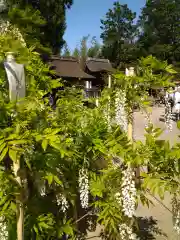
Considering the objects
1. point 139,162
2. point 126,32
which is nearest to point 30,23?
point 139,162

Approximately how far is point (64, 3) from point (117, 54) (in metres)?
18.5

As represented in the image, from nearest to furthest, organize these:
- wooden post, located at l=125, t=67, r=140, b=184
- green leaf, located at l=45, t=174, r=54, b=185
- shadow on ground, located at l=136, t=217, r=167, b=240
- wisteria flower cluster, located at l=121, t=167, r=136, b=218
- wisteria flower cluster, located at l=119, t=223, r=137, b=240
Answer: green leaf, located at l=45, t=174, r=54, b=185 → wisteria flower cluster, located at l=121, t=167, r=136, b=218 → wooden post, located at l=125, t=67, r=140, b=184 → wisteria flower cluster, located at l=119, t=223, r=137, b=240 → shadow on ground, located at l=136, t=217, r=167, b=240

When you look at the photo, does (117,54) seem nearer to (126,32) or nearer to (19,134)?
(126,32)

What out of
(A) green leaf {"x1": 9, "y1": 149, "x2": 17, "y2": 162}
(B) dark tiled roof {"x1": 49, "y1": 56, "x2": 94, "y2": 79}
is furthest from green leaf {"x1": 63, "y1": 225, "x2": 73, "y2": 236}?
(B) dark tiled roof {"x1": 49, "y1": 56, "x2": 94, "y2": 79}

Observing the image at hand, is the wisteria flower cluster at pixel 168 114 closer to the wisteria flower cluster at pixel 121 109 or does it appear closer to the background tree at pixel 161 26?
the wisteria flower cluster at pixel 121 109

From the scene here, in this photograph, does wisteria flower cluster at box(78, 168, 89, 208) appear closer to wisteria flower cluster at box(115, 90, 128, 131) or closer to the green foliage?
wisteria flower cluster at box(115, 90, 128, 131)

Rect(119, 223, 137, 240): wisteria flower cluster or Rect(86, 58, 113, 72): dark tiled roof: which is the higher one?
Rect(86, 58, 113, 72): dark tiled roof

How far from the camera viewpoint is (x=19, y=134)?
1.79 metres

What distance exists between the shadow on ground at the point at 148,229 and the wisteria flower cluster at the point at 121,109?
161 cm

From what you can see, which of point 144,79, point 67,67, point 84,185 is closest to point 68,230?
point 84,185

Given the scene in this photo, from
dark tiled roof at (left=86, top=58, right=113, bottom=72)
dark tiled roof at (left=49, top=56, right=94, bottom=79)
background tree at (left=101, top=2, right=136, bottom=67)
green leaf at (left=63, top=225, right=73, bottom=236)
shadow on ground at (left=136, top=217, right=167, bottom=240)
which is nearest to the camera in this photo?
green leaf at (left=63, top=225, right=73, bottom=236)

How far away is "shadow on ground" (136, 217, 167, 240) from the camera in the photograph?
3732mm

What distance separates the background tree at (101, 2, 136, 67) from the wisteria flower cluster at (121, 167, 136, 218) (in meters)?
31.0

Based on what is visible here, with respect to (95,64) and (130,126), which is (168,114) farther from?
(95,64)
